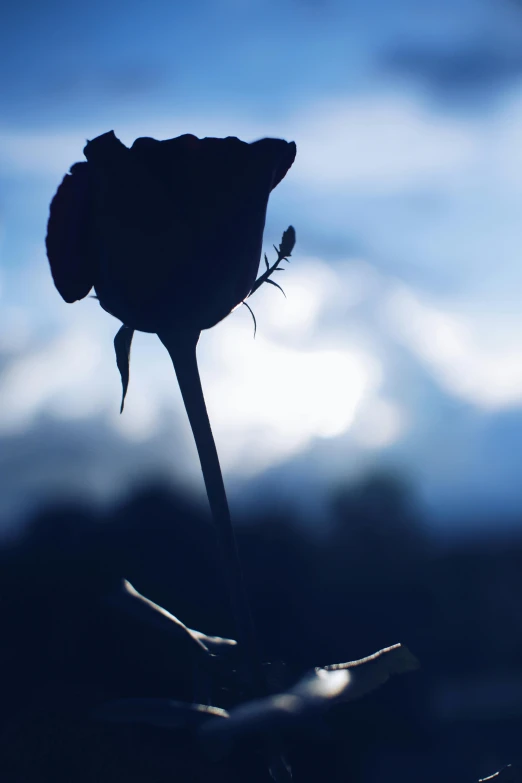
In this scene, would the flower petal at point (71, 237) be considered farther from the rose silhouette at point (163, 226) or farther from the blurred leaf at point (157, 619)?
the blurred leaf at point (157, 619)

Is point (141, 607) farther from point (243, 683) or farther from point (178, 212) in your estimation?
point (178, 212)

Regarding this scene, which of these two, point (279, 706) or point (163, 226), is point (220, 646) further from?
point (163, 226)

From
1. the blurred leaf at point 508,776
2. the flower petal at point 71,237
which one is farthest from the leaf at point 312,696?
the flower petal at point 71,237

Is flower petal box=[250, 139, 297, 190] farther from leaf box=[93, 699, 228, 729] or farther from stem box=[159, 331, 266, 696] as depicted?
leaf box=[93, 699, 228, 729]

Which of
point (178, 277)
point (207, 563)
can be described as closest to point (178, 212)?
point (178, 277)

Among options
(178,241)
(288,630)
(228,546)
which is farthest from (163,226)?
(288,630)

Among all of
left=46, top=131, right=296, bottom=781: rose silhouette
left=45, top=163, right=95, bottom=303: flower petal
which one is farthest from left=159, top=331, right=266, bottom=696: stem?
left=45, top=163, right=95, bottom=303: flower petal
